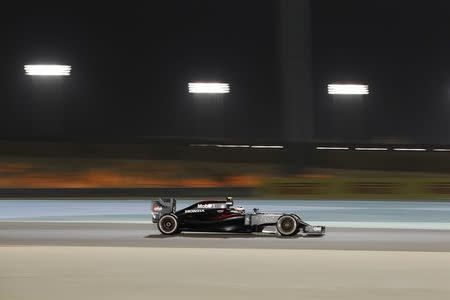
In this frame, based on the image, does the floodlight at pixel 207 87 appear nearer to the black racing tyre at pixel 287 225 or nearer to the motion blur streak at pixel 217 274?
the black racing tyre at pixel 287 225

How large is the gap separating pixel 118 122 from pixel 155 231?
37.5 meters

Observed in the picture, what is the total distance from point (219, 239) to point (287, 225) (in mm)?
998

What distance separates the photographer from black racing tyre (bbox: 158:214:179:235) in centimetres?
1042

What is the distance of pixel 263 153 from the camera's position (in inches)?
1420

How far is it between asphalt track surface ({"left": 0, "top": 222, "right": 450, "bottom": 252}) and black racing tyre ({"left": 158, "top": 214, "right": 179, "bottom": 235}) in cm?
10

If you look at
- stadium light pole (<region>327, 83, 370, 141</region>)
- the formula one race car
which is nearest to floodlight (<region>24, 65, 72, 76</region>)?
stadium light pole (<region>327, 83, 370, 141</region>)

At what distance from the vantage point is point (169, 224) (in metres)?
10.5

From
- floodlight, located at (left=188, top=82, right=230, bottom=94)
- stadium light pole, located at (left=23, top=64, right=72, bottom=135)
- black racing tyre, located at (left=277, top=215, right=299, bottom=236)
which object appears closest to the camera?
black racing tyre, located at (left=277, top=215, right=299, bottom=236)

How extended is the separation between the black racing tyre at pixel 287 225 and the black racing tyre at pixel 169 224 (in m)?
1.49

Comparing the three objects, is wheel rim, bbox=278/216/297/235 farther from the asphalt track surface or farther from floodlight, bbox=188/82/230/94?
floodlight, bbox=188/82/230/94

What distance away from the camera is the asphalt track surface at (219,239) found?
957 centimetres

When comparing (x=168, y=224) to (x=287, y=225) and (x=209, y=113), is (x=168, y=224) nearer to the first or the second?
(x=287, y=225)

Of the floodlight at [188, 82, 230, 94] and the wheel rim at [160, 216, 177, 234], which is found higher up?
the floodlight at [188, 82, 230, 94]

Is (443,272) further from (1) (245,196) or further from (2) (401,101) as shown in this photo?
(2) (401,101)
